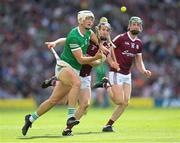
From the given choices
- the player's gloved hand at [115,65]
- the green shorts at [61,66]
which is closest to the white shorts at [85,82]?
the player's gloved hand at [115,65]

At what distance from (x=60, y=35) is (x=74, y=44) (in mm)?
20510

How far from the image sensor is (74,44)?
584 inches

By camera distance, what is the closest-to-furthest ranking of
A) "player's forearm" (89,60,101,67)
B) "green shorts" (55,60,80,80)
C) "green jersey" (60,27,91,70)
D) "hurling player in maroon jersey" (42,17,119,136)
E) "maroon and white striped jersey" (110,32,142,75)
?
"green jersey" (60,27,91,70)
"green shorts" (55,60,80,80)
"player's forearm" (89,60,101,67)
"hurling player in maroon jersey" (42,17,119,136)
"maroon and white striped jersey" (110,32,142,75)

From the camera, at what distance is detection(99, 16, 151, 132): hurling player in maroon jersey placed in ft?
55.6

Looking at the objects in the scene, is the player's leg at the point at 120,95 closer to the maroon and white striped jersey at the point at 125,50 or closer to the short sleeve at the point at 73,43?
the maroon and white striped jersey at the point at 125,50

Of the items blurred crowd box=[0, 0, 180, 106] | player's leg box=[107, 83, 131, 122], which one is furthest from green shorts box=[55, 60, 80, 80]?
blurred crowd box=[0, 0, 180, 106]

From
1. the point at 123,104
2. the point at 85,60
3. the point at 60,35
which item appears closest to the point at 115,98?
the point at 123,104

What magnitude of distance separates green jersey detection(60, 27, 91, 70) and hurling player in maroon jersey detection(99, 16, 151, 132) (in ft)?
6.54

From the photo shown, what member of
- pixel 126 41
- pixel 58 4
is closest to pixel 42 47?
pixel 58 4

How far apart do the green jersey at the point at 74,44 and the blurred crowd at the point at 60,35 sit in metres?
18.0

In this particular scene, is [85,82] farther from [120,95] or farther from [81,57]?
[81,57]

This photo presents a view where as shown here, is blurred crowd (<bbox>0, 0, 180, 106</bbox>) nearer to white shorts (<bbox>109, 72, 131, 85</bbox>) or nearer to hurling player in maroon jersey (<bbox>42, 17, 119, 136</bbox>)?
white shorts (<bbox>109, 72, 131, 85</bbox>)

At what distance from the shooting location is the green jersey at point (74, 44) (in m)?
14.9

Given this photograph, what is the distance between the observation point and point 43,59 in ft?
113
